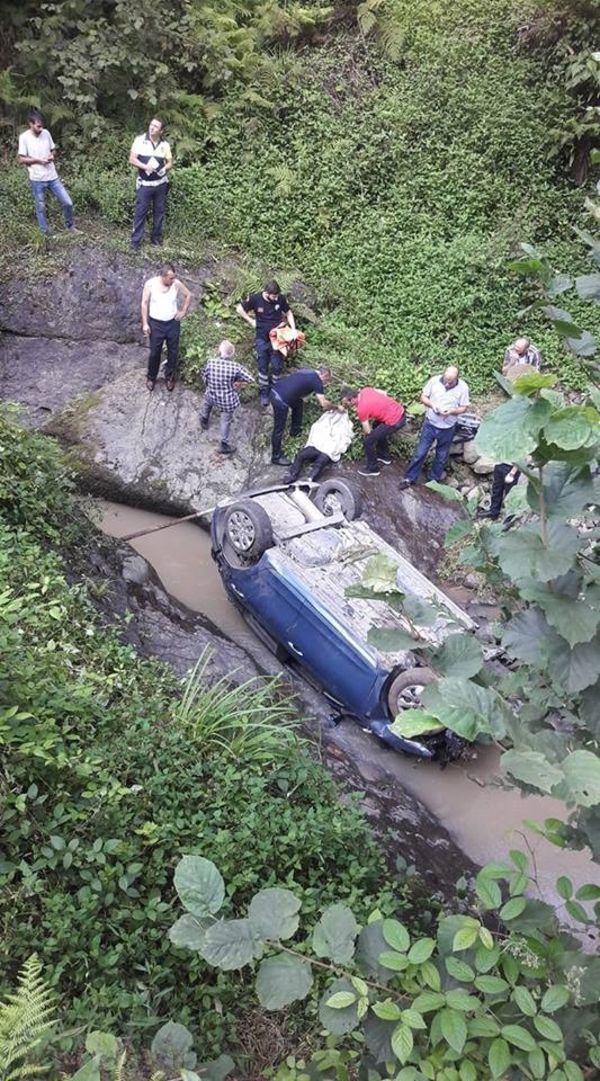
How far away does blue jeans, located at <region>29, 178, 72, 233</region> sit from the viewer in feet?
37.0

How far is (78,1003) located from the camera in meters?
3.49

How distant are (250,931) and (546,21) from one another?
15680mm

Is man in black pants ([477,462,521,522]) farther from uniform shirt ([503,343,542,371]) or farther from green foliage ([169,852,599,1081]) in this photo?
green foliage ([169,852,599,1081])

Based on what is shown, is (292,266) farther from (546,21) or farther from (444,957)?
(444,957)

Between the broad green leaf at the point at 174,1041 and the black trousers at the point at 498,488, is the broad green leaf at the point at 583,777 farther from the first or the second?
the black trousers at the point at 498,488

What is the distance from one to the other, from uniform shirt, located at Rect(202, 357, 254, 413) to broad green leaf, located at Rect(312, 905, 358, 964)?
27.1ft

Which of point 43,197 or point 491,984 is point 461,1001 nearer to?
point 491,984

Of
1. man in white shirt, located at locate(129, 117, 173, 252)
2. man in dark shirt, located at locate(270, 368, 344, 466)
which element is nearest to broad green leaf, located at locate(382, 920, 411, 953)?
man in dark shirt, located at locate(270, 368, 344, 466)

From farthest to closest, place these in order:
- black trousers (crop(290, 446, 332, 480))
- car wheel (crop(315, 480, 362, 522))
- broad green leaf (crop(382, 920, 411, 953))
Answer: black trousers (crop(290, 446, 332, 480)) < car wheel (crop(315, 480, 362, 522)) < broad green leaf (crop(382, 920, 411, 953))

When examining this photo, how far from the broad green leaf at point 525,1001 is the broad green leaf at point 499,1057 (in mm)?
101

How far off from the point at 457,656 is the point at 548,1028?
971 mm

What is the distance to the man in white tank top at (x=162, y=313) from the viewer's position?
9.84 m

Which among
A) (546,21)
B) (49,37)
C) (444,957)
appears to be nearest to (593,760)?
(444,957)

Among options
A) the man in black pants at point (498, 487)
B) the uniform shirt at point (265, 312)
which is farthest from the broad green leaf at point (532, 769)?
the uniform shirt at point (265, 312)
